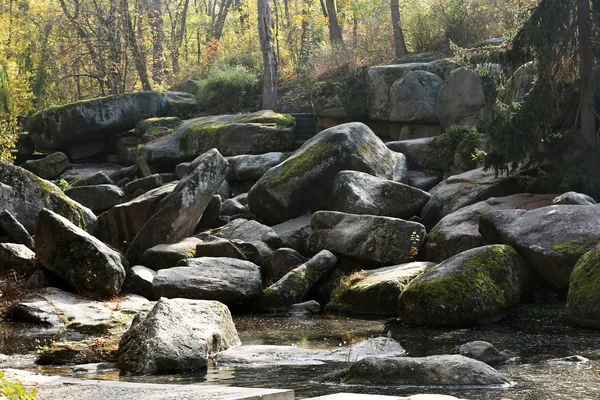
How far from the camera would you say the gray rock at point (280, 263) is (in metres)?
13.3

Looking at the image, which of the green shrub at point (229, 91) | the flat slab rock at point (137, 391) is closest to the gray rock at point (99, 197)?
the green shrub at point (229, 91)

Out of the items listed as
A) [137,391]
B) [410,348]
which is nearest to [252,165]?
[410,348]

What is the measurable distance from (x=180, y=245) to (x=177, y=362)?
6729 mm

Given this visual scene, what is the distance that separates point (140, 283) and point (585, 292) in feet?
22.8

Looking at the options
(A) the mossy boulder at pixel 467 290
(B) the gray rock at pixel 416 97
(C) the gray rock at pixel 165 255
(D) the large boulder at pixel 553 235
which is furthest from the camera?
(B) the gray rock at pixel 416 97

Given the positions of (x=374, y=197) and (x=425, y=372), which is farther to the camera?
(x=374, y=197)

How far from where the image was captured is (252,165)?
2055 centimetres

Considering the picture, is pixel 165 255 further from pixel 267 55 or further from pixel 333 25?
pixel 333 25

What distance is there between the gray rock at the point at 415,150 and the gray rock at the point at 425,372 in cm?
1173

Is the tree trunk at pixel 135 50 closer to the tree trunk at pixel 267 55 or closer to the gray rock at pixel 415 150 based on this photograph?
the tree trunk at pixel 267 55

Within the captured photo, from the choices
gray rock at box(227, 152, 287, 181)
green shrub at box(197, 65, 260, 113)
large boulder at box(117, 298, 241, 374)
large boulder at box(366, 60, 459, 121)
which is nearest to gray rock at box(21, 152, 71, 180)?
green shrub at box(197, 65, 260, 113)

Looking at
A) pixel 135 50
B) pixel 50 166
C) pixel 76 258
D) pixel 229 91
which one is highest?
pixel 135 50

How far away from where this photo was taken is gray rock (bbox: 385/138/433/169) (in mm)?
18562

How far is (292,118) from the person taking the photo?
2377 cm
